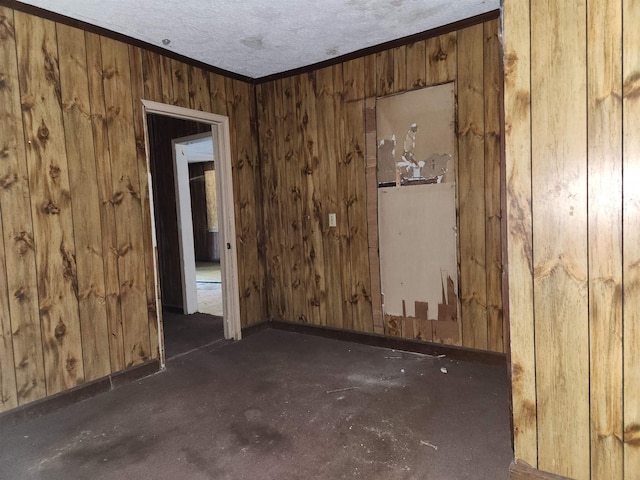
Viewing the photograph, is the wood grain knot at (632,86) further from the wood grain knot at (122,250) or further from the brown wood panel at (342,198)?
the wood grain knot at (122,250)

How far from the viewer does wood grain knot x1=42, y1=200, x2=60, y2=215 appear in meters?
2.69

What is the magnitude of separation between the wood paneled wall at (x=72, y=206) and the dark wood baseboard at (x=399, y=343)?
4.80ft

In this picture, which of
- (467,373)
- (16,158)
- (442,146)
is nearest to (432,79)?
(442,146)

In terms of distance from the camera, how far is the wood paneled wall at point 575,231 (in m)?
1.45

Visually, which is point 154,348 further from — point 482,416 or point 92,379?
point 482,416

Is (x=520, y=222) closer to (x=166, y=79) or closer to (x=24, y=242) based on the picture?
(x=24, y=242)

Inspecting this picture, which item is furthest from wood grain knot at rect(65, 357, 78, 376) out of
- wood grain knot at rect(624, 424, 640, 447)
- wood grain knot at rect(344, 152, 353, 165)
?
wood grain knot at rect(624, 424, 640, 447)

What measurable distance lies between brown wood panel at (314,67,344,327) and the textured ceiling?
0.37 metres

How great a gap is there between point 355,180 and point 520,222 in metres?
2.25

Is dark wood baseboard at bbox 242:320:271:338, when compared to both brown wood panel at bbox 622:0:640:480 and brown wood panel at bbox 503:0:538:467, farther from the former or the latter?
brown wood panel at bbox 622:0:640:480

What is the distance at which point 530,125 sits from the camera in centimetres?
159

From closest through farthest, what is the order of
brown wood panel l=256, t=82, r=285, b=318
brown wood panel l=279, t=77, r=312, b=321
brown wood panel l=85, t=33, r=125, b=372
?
brown wood panel l=85, t=33, r=125, b=372 < brown wood panel l=279, t=77, r=312, b=321 < brown wood panel l=256, t=82, r=285, b=318

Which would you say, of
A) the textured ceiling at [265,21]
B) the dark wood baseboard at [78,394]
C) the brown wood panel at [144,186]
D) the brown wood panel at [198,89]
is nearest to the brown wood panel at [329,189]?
the textured ceiling at [265,21]

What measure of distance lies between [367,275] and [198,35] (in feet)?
7.96
